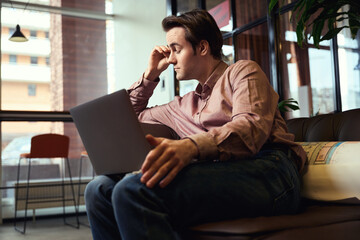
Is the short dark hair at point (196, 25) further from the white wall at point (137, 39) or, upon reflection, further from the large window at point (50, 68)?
the large window at point (50, 68)

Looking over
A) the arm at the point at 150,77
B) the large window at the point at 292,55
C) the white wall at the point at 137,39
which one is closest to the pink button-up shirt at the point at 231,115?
the arm at the point at 150,77

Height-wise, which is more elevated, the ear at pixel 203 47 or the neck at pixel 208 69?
the ear at pixel 203 47

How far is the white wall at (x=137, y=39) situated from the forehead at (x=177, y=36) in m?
3.44

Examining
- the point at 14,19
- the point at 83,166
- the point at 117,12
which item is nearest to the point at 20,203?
the point at 83,166

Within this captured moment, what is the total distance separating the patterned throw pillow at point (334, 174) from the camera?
1322mm

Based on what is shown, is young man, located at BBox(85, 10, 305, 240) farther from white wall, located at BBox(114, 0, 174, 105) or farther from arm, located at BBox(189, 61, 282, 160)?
white wall, located at BBox(114, 0, 174, 105)

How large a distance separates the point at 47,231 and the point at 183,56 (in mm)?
3043

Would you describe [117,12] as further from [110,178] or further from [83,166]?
[110,178]

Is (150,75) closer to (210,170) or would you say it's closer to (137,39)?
(210,170)

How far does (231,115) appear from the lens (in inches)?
54.2

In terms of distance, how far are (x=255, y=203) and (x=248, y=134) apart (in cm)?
19

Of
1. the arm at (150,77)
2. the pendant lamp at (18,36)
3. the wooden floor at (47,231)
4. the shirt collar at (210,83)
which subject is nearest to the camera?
the shirt collar at (210,83)

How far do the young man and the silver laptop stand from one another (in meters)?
0.11

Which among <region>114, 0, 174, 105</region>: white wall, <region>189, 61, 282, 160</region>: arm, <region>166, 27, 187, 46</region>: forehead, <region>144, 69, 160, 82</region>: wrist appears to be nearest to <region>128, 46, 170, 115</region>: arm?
<region>144, 69, 160, 82</region>: wrist
